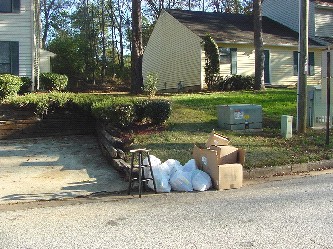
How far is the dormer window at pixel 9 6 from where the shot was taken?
59.8 feet

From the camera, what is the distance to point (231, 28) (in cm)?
2666

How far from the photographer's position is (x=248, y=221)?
5.33 metres

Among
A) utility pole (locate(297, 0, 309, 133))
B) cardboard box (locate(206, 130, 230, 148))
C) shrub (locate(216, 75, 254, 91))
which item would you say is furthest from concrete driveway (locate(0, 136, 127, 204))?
shrub (locate(216, 75, 254, 91))

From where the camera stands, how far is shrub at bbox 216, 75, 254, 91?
2256 centimetres

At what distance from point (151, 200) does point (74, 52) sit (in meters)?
29.8

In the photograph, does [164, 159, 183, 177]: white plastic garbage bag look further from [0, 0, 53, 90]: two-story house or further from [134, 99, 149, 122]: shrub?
[0, 0, 53, 90]: two-story house

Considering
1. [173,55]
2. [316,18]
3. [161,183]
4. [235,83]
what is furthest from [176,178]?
[316,18]

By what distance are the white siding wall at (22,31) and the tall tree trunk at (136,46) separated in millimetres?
4704

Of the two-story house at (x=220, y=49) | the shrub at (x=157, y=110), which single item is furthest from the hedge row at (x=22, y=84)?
the two-story house at (x=220, y=49)

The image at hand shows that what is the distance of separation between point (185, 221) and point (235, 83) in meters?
18.1

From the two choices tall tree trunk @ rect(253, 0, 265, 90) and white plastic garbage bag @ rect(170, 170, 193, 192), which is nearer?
white plastic garbage bag @ rect(170, 170, 193, 192)

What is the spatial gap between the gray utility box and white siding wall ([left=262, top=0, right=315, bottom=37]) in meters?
19.8

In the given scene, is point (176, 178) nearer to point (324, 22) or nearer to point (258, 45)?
point (258, 45)

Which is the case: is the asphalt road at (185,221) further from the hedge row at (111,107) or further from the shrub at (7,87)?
the shrub at (7,87)
